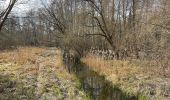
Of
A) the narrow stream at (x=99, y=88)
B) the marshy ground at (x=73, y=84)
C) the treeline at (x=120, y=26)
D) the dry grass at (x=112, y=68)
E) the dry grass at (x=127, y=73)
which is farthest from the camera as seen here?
the dry grass at (x=112, y=68)

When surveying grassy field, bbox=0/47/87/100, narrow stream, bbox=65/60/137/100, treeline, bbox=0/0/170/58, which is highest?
treeline, bbox=0/0/170/58

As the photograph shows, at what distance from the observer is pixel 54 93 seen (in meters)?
9.18

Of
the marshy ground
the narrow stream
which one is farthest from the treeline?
the narrow stream

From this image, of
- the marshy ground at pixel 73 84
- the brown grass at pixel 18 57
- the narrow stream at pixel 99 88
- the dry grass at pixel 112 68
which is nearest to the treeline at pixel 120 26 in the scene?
the dry grass at pixel 112 68

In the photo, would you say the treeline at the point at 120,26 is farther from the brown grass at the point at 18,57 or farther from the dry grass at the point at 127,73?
the brown grass at the point at 18,57

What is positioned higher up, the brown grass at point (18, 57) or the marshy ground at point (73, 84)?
the brown grass at point (18, 57)

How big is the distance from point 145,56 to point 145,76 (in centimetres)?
306

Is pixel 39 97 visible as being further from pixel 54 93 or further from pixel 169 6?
pixel 169 6

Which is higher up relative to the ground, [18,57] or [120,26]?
[120,26]

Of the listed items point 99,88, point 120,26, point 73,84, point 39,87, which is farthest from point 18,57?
point 99,88

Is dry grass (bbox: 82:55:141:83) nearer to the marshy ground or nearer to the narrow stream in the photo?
the marshy ground

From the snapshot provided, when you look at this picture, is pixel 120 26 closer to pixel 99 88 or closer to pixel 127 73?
pixel 127 73

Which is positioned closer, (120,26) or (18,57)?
(18,57)

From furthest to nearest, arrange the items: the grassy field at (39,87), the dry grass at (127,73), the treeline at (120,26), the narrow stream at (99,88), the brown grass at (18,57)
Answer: the brown grass at (18,57), the treeline at (120,26), the dry grass at (127,73), the narrow stream at (99,88), the grassy field at (39,87)
